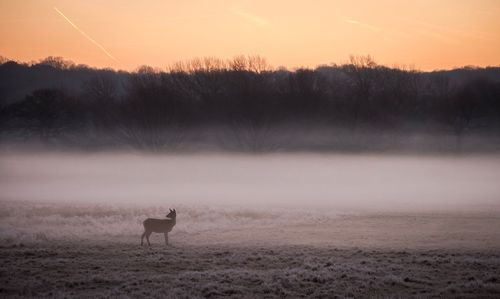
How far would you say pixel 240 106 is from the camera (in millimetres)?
101188

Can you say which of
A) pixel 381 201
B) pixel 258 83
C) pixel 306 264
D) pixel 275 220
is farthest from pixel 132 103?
pixel 306 264

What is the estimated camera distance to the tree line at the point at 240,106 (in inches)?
3905

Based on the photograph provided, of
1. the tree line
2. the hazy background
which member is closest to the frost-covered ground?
the hazy background

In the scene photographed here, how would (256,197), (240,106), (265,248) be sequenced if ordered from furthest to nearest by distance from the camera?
(240,106)
(256,197)
(265,248)

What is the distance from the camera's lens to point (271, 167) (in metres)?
88.2

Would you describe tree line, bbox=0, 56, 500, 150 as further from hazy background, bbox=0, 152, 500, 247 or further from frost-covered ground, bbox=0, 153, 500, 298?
frost-covered ground, bbox=0, 153, 500, 298

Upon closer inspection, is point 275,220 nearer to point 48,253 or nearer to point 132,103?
point 48,253

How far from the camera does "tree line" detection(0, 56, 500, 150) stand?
9919cm

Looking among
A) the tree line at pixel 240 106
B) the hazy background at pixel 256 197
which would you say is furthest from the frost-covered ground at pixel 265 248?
the tree line at pixel 240 106

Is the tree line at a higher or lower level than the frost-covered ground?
higher

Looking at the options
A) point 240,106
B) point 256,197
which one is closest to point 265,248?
point 256,197

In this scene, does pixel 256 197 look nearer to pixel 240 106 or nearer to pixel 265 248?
pixel 265 248

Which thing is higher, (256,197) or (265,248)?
(256,197)

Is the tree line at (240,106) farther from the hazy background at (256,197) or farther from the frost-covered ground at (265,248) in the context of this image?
the frost-covered ground at (265,248)
